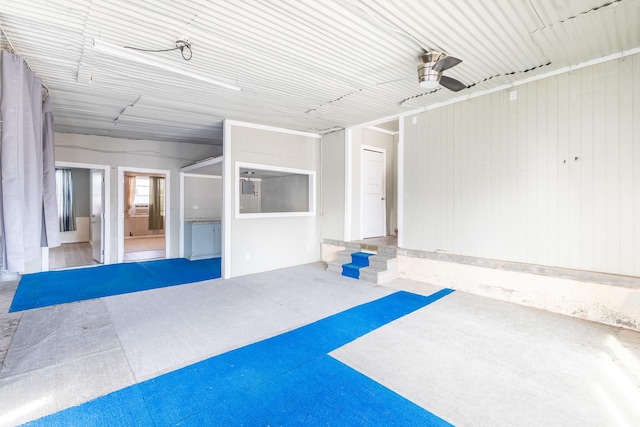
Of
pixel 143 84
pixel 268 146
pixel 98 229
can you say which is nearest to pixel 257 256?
pixel 268 146

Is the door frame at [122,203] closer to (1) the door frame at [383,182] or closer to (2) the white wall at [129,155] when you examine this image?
(2) the white wall at [129,155]

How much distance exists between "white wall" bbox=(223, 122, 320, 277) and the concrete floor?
1.44 meters

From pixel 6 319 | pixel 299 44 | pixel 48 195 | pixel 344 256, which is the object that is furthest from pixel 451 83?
pixel 6 319

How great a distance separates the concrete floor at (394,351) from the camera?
2.12m

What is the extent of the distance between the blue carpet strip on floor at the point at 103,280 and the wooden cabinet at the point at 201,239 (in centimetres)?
43

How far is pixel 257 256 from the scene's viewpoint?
20.2 feet

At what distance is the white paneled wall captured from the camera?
341 centimetres

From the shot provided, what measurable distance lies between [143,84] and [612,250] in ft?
19.9

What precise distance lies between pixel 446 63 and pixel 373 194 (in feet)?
13.9

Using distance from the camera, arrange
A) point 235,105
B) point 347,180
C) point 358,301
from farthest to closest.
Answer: point 347,180, point 235,105, point 358,301

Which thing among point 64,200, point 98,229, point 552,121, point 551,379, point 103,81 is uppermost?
point 103,81

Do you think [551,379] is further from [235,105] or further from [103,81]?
[103,81]

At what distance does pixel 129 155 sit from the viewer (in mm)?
7352

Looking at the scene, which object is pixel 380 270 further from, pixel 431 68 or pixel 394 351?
pixel 431 68
